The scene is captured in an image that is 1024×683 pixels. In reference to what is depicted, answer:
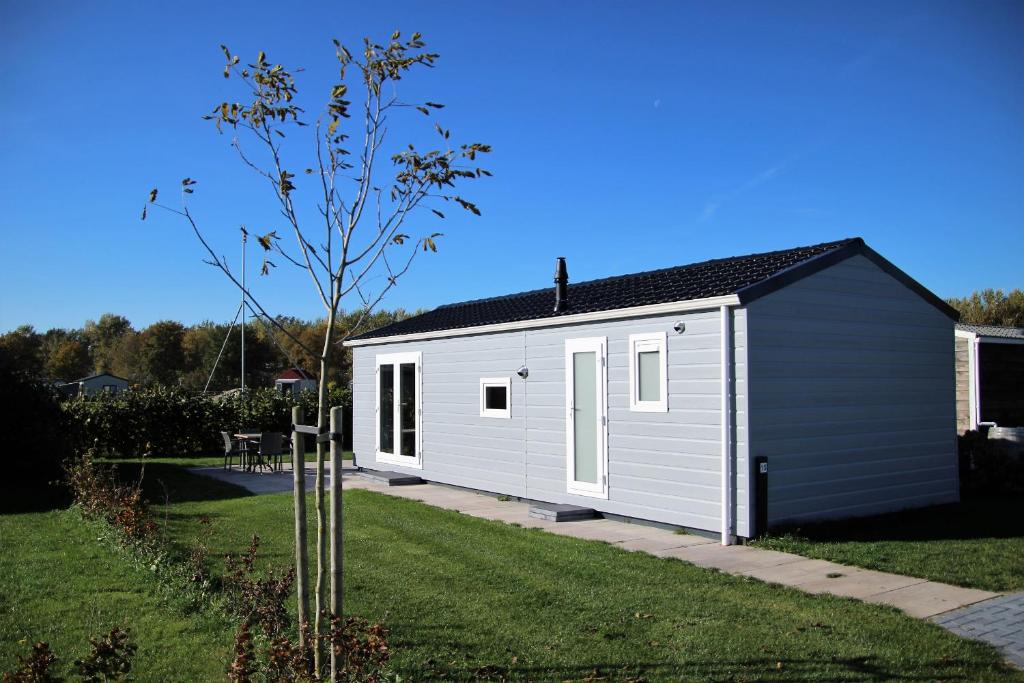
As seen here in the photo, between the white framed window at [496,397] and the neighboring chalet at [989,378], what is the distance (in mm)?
8991

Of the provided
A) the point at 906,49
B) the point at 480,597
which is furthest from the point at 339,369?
the point at 480,597

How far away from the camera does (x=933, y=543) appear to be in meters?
7.81

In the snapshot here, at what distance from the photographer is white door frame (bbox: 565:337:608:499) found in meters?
9.71

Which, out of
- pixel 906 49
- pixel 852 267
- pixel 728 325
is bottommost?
pixel 728 325

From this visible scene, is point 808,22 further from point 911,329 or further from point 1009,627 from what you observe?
point 1009,627

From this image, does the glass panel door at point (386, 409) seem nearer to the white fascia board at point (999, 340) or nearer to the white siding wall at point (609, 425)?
the white siding wall at point (609, 425)

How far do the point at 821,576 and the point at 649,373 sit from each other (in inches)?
126

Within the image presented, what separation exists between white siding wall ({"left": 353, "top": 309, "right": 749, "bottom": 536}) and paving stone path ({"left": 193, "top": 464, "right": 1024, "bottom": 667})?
407 mm

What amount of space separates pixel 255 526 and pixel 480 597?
4.27 m

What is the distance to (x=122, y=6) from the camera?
8.09 metres

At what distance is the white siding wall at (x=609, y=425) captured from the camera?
8.35 m

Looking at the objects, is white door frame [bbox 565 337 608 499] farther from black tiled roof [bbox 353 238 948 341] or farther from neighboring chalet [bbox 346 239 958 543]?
black tiled roof [bbox 353 238 948 341]

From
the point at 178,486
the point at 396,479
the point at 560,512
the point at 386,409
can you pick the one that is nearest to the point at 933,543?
the point at 560,512

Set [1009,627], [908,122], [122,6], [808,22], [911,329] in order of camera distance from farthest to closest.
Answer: [908,122], [808,22], [911,329], [122,6], [1009,627]
